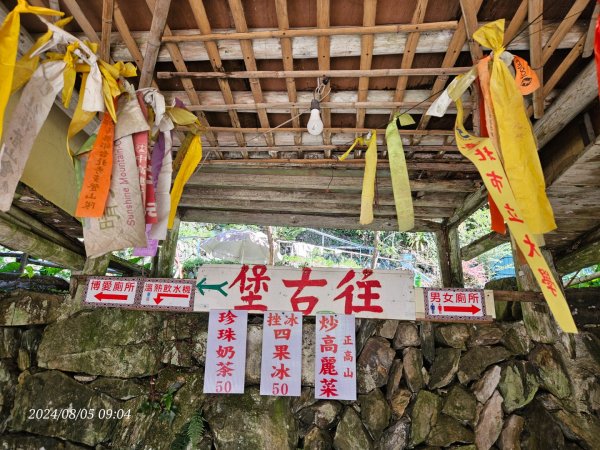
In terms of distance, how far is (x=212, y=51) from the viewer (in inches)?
103

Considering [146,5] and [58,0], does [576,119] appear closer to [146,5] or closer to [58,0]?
[146,5]

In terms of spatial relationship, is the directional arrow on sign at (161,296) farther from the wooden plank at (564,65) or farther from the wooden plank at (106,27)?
the wooden plank at (564,65)

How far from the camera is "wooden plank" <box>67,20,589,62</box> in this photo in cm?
249

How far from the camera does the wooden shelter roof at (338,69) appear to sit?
2.37 m

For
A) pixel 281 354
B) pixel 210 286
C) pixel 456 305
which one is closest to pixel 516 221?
pixel 456 305

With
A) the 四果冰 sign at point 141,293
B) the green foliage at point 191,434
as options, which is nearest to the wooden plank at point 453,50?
the 四果冰 sign at point 141,293

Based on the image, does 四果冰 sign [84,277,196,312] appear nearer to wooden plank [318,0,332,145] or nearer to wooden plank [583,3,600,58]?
wooden plank [318,0,332,145]

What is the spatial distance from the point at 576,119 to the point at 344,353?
3.29m

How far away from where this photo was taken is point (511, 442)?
4.13 m

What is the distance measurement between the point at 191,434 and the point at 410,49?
4.59 m

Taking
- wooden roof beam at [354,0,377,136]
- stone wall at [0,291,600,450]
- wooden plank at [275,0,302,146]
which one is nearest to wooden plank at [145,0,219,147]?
wooden plank at [275,0,302,146]

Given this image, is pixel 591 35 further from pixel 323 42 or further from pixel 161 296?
pixel 161 296

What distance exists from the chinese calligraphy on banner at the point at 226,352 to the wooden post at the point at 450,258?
9.79ft

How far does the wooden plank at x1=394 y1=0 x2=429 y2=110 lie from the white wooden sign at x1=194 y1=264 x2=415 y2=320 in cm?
238
